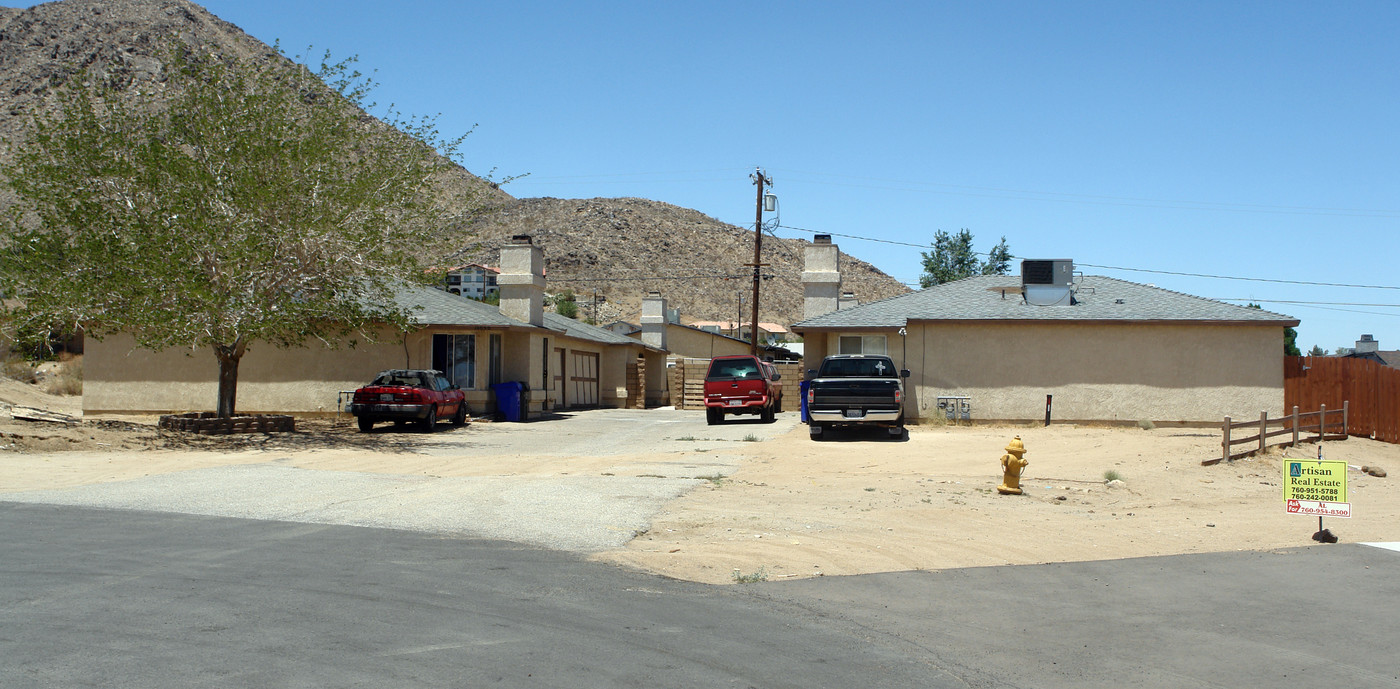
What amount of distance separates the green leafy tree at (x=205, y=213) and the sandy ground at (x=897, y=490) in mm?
2573

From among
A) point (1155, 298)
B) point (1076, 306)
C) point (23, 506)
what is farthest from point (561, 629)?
point (1155, 298)

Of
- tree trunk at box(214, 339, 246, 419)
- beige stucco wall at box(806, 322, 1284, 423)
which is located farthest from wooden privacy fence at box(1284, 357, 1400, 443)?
tree trunk at box(214, 339, 246, 419)

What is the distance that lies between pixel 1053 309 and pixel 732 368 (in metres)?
8.76

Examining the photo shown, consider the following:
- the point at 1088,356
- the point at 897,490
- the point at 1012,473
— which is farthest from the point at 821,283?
the point at 1012,473

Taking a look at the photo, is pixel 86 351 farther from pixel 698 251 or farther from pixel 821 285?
pixel 698 251

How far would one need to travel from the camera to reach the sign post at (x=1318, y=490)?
34.6 ft

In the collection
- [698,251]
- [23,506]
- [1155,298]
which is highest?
[698,251]

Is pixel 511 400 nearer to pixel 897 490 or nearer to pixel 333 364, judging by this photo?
pixel 333 364

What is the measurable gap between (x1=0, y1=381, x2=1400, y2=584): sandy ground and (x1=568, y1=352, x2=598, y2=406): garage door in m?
15.1

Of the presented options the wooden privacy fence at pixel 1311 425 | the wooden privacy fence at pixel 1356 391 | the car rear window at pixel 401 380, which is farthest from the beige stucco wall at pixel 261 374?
the wooden privacy fence at pixel 1356 391

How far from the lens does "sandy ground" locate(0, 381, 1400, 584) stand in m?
10.1

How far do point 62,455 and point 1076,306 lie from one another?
23.0 metres

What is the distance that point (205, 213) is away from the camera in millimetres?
20844

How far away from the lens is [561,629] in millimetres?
6570
